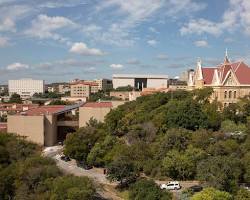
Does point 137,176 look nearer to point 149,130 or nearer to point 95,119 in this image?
point 149,130

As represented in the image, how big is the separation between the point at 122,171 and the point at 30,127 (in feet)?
84.1

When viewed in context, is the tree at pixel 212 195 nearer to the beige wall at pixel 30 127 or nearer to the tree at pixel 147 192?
the tree at pixel 147 192

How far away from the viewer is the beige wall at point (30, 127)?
5994 centimetres

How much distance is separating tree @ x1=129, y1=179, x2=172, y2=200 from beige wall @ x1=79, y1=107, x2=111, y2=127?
33.1m

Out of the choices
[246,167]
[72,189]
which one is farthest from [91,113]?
[72,189]

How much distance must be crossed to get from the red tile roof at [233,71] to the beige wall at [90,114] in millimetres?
17579

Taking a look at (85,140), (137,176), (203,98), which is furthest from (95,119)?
(137,176)

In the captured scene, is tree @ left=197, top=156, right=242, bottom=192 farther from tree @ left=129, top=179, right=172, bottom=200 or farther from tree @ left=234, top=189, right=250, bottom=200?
tree @ left=129, top=179, right=172, bottom=200

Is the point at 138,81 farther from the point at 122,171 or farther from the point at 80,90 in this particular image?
the point at 122,171

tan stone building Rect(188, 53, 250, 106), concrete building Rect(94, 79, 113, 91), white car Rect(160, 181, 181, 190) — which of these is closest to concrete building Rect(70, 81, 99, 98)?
concrete building Rect(94, 79, 113, 91)

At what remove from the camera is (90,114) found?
2606 inches

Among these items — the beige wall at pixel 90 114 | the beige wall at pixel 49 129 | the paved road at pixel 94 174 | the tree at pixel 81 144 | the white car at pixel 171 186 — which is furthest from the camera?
the beige wall at pixel 90 114

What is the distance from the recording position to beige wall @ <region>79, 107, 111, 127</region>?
66125 mm

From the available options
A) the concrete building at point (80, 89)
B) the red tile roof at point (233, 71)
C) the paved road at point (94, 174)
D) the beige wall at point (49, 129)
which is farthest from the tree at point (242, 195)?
the concrete building at point (80, 89)
